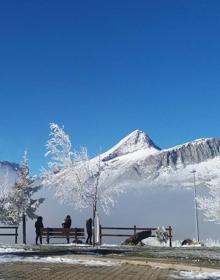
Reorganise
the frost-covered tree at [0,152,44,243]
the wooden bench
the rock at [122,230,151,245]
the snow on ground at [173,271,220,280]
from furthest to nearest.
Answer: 1. the frost-covered tree at [0,152,44,243]
2. the rock at [122,230,151,245]
3. the wooden bench
4. the snow on ground at [173,271,220,280]

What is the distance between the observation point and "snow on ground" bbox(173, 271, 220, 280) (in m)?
17.5

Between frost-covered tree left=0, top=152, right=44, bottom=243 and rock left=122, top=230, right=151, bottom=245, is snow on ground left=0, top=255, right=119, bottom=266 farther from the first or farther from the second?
frost-covered tree left=0, top=152, right=44, bottom=243

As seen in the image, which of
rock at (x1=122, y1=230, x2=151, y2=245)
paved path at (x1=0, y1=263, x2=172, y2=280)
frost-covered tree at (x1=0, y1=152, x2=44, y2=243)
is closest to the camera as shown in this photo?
paved path at (x1=0, y1=263, x2=172, y2=280)

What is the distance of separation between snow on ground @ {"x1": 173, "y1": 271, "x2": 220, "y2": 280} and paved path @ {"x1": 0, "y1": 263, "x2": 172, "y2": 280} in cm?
44

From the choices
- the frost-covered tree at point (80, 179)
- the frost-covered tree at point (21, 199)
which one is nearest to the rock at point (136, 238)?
the frost-covered tree at point (80, 179)

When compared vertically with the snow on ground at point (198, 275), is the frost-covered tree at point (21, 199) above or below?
above

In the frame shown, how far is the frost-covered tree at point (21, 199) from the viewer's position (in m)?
58.9

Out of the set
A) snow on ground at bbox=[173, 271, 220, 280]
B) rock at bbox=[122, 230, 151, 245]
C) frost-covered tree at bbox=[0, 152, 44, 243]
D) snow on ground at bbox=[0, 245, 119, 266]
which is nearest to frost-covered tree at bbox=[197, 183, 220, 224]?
rock at bbox=[122, 230, 151, 245]

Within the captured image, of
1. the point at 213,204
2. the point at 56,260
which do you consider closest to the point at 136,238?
the point at 213,204

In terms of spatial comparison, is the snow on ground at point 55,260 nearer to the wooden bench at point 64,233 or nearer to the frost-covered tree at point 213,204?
the wooden bench at point 64,233

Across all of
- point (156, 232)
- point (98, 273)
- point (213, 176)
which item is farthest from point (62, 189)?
point (98, 273)

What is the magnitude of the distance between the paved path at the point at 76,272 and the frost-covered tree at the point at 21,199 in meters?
38.4

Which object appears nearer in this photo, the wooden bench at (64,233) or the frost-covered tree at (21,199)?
the wooden bench at (64,233)

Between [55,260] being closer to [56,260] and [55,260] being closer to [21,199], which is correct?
[56,260]
